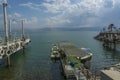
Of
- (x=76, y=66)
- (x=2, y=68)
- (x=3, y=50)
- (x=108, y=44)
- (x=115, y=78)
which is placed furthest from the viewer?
(x=108, y=44)

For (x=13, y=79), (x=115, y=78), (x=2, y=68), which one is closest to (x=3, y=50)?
(x=2, y=68)

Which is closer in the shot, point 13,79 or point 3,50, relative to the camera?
point 13,79

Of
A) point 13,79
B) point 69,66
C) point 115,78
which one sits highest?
point 115,78

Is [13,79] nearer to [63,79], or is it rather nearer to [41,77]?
[41,77]

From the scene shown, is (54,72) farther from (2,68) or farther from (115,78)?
(115,78)

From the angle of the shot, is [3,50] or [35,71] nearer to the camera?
[35,71]

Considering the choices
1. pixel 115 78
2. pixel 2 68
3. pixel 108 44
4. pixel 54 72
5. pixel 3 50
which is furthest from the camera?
pixel 108 44

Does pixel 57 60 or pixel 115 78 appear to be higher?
pixel 115 78

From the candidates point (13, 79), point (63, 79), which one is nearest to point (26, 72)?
point (13, 79)

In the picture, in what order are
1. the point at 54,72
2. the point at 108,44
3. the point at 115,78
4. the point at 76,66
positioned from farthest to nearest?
the point at 108,44, the point at 54,72, the point at 76,66, the point at 115,78
